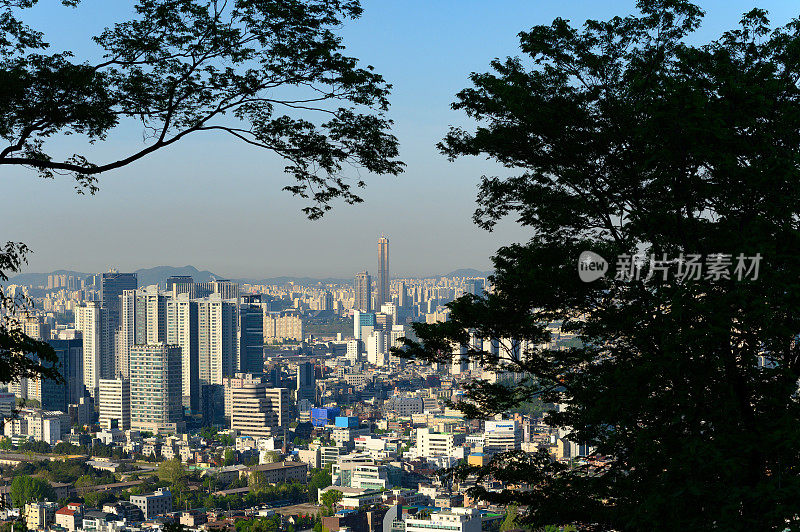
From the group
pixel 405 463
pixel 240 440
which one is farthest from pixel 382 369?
pixel 405 463

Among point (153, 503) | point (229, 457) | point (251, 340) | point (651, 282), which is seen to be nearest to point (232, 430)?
point (229, 457)

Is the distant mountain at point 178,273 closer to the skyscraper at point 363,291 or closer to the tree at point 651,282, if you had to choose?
the skyscraper at point 363,291

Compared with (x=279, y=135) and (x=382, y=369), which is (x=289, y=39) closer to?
(x=279, y=135)

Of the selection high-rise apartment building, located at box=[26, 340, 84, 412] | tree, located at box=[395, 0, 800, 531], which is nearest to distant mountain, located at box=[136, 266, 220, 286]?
high-rise apartment building, located at box=[26, 340, 84, 412]

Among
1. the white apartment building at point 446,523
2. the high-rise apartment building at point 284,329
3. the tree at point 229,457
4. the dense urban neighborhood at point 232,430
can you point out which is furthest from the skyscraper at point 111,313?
the white apartment building at point 446,523

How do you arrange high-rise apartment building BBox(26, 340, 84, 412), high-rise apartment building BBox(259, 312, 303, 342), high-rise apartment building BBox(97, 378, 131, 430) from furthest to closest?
high-rise apartment building BBox(259, 312, 303, 342) → high-rise apartment building BBox(26, 340, 84, 412) → high-rise apartment building BBox(97, 378, 131, 430)

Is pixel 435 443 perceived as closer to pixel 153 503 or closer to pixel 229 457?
pixel 229 457

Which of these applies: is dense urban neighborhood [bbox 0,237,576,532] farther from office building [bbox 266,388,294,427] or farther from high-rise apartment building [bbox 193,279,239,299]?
high-rise apartment building [bbox 193,279,239,299]
